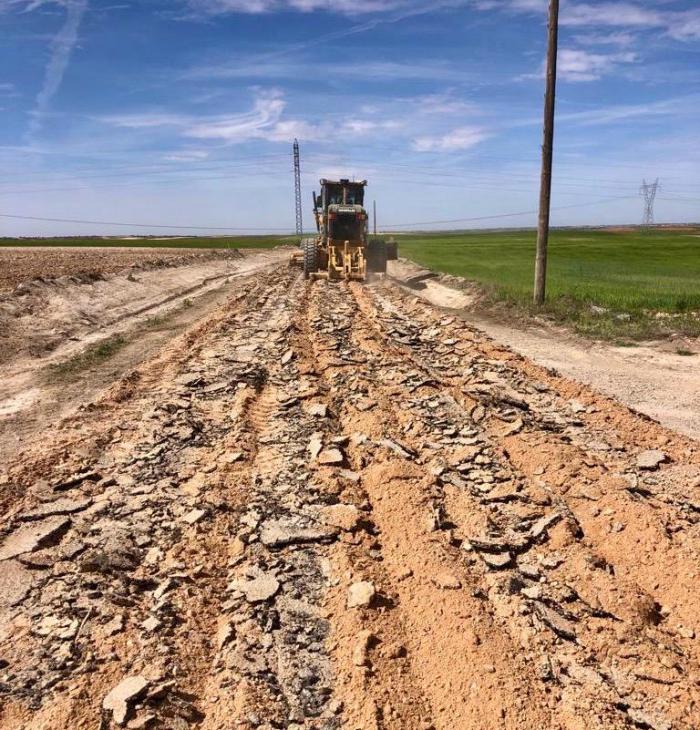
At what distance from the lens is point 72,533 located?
174 inches

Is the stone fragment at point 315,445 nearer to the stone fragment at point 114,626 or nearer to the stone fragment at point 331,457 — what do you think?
the stone fragment at point 331,457

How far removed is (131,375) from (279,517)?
563 cm

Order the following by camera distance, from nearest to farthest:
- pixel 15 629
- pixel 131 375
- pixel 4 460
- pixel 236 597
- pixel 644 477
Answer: pixel 15 629, pixel 236 597, pixel 644 477, pixel 4 460, pixel 131 375

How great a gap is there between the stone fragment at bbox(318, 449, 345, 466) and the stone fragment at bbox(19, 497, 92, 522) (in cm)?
226

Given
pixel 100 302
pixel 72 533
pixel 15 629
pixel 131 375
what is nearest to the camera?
pixel 15 629

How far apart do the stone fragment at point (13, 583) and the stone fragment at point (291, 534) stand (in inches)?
66.7

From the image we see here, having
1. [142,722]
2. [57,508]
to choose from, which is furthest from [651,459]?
[57,508]

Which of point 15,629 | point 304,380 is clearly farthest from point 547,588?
point 304,380

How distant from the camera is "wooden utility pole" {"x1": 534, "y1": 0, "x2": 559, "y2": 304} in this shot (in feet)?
47.1

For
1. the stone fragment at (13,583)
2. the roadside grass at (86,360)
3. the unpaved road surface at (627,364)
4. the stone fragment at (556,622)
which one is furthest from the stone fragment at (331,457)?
the roadside grass at (86,360)

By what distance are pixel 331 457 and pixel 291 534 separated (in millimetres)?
1407

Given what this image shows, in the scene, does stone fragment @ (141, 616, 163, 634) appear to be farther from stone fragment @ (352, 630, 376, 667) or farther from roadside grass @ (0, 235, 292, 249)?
roadside grass @ (0, 235, 292, 249)

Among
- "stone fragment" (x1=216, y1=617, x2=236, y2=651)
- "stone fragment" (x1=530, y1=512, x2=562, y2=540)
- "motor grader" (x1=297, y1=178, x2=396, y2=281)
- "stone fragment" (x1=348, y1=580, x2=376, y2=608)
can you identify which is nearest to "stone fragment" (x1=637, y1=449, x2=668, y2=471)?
"stone fragment" (x1=530, y1=512, x2=562, y2=540)

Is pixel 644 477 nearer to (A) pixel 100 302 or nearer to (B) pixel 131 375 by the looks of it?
(B) pixel 131 375
